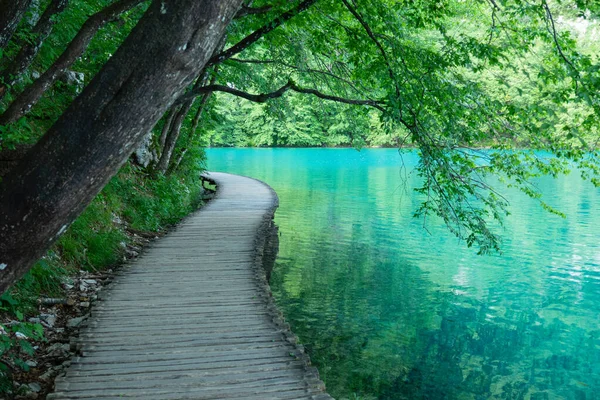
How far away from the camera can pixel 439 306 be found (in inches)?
386

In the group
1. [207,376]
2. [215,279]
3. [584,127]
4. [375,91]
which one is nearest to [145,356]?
[207,376]

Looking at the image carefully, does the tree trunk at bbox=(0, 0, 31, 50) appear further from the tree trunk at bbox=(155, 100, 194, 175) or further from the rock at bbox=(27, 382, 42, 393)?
the tree trunk at bbox=(155, 100, 194, 175)

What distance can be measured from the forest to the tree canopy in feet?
0.03

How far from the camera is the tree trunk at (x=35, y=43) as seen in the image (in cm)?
504

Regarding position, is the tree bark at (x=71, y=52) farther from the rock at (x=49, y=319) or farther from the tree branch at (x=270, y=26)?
the tree branch at (x=270, y=26)

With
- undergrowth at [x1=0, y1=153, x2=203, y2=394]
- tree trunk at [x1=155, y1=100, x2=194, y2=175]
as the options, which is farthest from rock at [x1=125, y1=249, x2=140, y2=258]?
tree trunk at [x1=155, y1=100, x2=194, y2=175]

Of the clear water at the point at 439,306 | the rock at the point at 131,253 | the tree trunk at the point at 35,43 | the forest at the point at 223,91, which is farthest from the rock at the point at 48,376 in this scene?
the rock at the point at 131,253

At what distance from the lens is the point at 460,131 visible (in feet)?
21.7

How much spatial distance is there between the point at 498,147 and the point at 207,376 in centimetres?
463

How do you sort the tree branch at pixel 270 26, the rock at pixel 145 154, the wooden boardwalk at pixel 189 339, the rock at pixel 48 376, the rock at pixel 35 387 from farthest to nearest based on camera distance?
1. the rock at pixel 145 154
2. the tree branch at pixel 270 26
3. the rock at pixel 48 376
4. the rock at pixel 35 387
5. the wooden boardwalk at pixel 189 339

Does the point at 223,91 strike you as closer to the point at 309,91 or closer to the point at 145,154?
the point at 309,91

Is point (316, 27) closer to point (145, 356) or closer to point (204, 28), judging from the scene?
point (145, 356)

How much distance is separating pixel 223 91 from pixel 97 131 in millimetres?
6557

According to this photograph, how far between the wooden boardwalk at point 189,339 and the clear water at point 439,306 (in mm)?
1563
